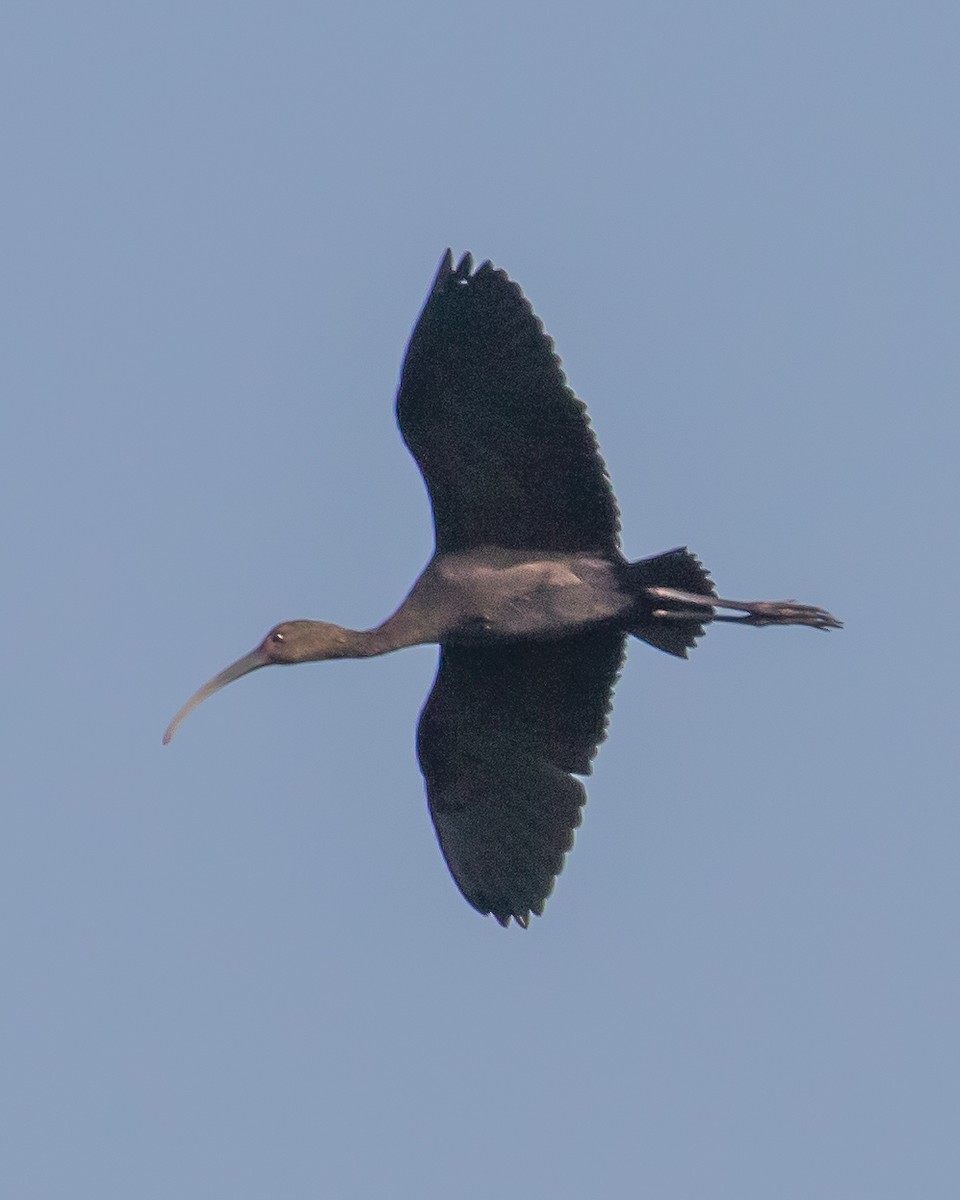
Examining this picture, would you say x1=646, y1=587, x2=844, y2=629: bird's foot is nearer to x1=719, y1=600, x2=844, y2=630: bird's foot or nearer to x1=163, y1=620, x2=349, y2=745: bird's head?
x1=719, y1=600, x2=844, y2=630: bird's foot

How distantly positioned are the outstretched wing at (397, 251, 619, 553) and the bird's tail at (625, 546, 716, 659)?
0.84 feet

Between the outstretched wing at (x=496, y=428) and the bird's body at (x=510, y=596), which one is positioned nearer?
the outstretched wing at (x=496, y=428)

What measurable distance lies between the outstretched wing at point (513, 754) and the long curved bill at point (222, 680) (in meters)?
1.02

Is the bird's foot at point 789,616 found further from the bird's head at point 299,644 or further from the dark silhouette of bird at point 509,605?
the bird's head at point 299,644

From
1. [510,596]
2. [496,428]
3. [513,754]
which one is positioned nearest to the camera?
[496,428]

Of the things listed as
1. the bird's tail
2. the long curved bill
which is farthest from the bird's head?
the bird's tail

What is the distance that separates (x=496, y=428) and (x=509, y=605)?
3.33 ft

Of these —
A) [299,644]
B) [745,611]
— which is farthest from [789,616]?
[299,644]

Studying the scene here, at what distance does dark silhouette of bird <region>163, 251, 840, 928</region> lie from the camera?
502 inches

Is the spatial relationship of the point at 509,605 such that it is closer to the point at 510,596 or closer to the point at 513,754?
the point at 510,596

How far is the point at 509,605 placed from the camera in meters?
13.3

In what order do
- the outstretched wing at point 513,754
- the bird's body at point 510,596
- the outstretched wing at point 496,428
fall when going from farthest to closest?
1. the outstretched wing at point 513,754
2. the bird's body at point 510,596
3. the outstretched wing at point 496,428

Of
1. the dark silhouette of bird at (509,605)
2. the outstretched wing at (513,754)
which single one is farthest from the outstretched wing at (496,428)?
the outstretched wing at (513,754)

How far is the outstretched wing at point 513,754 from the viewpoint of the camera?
13.7 meters
